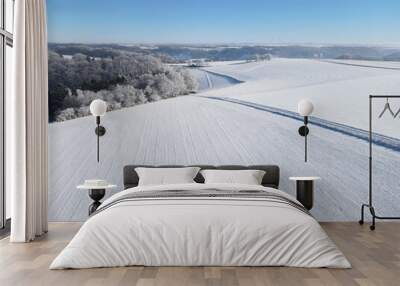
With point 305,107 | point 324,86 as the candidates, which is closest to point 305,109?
point 305,107

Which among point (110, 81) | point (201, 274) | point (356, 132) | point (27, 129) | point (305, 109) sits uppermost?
point (110, 81)

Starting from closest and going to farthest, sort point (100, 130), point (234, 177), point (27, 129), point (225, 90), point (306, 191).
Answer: point (27, 129) < point (234, 177) < point (306, 191) < point (100, 130) < point (225, 90)

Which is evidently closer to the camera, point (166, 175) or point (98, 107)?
point (166, 175)

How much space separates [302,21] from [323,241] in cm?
391

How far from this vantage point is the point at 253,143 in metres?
7.93

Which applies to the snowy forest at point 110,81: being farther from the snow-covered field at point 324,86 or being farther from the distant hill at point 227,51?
the snow-covered field at point 324,86

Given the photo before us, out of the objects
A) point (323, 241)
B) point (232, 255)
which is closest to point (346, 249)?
point (323, 241)

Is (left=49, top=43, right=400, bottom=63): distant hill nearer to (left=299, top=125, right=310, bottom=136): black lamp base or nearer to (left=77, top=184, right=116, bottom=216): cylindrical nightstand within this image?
(left=299, top=125, right=310, bottom=136): black lamp base

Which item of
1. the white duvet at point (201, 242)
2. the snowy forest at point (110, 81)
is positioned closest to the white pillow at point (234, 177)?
the snowy forest at point (110, 81)

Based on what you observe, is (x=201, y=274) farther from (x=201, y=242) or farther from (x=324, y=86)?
(x=324, y=86)

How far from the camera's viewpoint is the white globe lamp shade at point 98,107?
301 inches

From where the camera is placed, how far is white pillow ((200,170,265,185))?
721cm

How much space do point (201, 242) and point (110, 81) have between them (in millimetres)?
3635

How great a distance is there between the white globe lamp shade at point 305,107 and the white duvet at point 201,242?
281 cm
